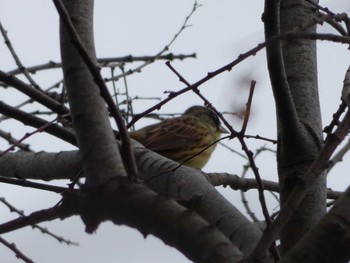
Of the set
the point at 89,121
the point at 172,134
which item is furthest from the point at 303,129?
the point at 172,134

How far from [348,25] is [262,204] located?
0.70 metres

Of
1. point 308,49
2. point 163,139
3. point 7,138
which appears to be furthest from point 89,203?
point 163,139

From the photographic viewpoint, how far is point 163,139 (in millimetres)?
6941

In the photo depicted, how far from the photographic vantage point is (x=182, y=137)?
23.8 feet

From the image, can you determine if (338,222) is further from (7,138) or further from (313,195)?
(7,138)

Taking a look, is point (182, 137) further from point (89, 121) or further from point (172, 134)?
point (89, 121)

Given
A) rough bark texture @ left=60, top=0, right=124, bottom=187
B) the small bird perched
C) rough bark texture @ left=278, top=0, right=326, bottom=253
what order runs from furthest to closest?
the small bird perched < rough bark texture @ left=278, top=0, right=326, bottom=253 < rough bark texture @ left=60, top=0, right=124, bottom=187

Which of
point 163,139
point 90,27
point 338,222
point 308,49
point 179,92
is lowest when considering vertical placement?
point 338,222

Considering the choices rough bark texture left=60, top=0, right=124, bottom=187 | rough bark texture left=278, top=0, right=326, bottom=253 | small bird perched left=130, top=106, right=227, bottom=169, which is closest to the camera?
rough bark texture left=60, top=0, right=124, bottom=187

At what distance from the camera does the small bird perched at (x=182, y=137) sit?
684cm

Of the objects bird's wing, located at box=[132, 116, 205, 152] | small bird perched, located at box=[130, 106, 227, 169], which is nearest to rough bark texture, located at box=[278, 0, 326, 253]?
small bird perched, located at box=[130, 106, 227, 169]

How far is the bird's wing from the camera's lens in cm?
686

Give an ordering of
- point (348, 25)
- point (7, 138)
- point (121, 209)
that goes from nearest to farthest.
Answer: point (121, 209) → point (348, 25) → point (7, 138)

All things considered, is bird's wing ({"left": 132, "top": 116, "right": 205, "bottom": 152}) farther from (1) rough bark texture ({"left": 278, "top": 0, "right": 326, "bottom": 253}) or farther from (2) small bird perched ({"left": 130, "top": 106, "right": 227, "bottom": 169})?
(1) rough bark texture ({"left": 278, "top": 0, "right": 326, "bottom": 253})
